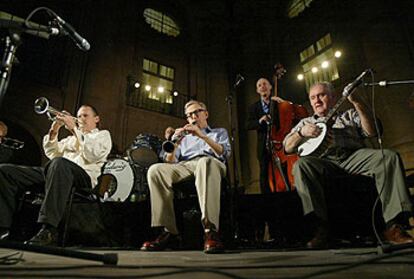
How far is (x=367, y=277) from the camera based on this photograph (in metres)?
0.75

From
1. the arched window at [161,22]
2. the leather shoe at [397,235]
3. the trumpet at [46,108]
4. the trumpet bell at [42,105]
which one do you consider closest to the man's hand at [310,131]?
the leather shoe at [397,235]

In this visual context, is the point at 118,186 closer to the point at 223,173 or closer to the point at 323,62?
the point at 223,173

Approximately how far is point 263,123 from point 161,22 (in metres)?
6.77

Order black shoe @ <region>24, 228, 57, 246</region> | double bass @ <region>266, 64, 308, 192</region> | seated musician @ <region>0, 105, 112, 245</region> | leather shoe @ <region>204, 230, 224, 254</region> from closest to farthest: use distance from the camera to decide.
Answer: leather shoe @ <region>204, 230, 224, 254</region>
black shoe @ <region>24, 228, 57, 246</region>
seated musician @ <region>0, 105, 112, 245</region>
double bass @ <region>266, 64, 308, 192</region>

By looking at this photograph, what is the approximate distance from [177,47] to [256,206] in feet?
23.4

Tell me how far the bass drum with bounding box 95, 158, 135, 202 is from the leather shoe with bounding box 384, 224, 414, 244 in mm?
2767

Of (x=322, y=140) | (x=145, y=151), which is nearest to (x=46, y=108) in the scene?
(x=145, y=151)

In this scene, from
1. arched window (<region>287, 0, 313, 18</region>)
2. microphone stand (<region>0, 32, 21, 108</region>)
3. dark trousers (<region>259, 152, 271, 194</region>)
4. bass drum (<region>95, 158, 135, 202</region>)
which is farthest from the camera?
arched window (<region>287, 0, 313, 18</region>)

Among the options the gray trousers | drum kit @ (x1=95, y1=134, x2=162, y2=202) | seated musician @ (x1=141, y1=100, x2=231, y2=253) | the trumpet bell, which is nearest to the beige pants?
seated musician @ (x1=141, y1=100, x2=231, y2=253)

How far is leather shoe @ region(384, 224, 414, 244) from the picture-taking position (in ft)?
5.13

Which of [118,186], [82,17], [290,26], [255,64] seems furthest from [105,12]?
[118,186]

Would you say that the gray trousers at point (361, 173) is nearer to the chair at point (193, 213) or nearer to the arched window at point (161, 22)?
the chair at point (193, 213)

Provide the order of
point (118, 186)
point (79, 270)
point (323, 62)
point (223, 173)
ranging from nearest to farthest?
1. point (79, 270)
2. point (223, 173)
3. point (118, 186)
4. point (323, 62)

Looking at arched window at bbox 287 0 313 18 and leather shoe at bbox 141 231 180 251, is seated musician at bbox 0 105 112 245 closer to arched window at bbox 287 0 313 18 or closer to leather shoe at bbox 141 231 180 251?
leather shoe at bbox 141 231 180 251
